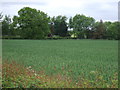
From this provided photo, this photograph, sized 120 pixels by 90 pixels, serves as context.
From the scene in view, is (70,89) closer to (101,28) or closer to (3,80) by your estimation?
(3,80)

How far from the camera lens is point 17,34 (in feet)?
139

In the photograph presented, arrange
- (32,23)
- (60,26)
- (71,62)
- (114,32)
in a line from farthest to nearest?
1. (60,26)
2. (114,32)
3. (32,23)
4. (71,62)

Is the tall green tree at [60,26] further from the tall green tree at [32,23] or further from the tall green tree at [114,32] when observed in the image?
the tall green tree at [114,32]

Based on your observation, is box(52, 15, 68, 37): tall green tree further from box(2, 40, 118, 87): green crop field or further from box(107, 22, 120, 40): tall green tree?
box(2, 40, 118, 87): green crop field

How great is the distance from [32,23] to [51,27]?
10741 mm

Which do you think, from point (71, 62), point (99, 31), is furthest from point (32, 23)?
point (71, 62)

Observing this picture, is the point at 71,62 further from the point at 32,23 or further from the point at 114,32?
the point at 114,32

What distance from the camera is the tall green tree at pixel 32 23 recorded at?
137 ft

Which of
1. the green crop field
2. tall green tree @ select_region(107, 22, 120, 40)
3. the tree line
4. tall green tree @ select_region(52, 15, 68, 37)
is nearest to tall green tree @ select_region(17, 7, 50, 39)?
the tree line

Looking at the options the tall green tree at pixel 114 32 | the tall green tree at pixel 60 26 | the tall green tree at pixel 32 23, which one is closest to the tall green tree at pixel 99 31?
the tall green tree at pixel 114 32

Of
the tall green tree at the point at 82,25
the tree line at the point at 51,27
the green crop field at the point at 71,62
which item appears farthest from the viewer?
the tall green tree at the point at 82,25

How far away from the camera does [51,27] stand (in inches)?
2034

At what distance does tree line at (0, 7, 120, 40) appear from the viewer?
1646 inches

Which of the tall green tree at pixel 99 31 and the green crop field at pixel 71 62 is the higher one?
the tall green tree at pixel 99 31
